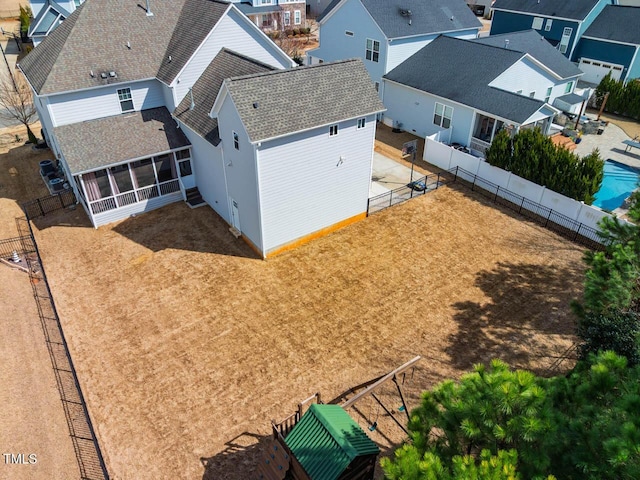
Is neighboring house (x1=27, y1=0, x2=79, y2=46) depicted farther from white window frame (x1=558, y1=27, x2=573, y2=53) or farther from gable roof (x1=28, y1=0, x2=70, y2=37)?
white window frame (x1=558, y1=27, x2=573, y2=53)

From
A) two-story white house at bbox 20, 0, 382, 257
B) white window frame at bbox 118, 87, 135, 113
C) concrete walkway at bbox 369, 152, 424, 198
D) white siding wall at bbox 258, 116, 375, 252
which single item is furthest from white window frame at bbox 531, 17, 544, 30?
white window frame at bbox 118, 87, 135, 113

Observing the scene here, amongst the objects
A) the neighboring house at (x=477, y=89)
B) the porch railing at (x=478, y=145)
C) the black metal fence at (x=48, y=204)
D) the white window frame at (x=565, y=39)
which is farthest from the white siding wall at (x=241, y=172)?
the white window frame at (x=565, y=39)

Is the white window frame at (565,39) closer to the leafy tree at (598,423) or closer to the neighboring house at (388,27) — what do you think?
the neighboring house at (388,27)

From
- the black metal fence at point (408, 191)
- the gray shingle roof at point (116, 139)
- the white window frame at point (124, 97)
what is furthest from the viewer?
the black metal fence at point (408, 191)

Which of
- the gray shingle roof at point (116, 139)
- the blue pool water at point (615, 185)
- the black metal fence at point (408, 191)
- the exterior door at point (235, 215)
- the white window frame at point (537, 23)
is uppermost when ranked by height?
the white window frame at point (537, 23)

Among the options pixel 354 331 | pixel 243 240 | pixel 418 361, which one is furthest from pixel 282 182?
pixel 418 361

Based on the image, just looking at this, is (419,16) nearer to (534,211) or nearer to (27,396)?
(534,211)

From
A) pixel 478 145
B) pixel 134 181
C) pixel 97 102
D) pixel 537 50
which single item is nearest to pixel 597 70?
pixel 537 50

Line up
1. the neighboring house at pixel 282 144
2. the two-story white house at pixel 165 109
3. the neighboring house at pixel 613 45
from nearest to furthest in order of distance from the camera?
the neighboring house at pixel 282 144 < the two-story white house at pixel 165 109 < the neighboring house at pixel 613 45

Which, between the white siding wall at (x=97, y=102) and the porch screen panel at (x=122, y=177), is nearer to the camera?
the white siding wall at (x=97, y=102)
